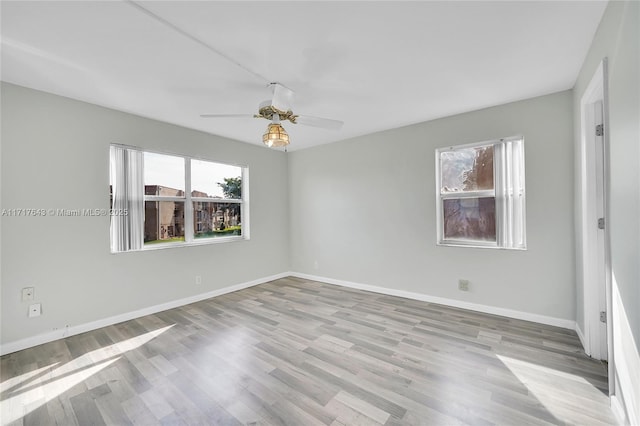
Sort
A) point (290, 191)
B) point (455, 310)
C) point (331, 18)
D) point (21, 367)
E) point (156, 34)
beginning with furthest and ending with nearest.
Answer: point (290, 191), point (455, 310), point (21, 367), point (156, 34), point (331, 18)

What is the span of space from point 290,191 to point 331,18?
3.86 metres

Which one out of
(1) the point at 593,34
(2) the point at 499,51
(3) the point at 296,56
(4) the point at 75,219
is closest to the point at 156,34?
(3) the point at 296,56

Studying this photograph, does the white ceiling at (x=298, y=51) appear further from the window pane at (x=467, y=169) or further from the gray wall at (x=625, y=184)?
the window pane at (x=467, y=169)

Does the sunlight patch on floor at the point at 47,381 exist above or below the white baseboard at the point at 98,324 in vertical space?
below

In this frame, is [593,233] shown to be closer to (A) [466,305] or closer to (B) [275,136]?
(A) [466,305]

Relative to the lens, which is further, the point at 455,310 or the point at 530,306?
the point at 455,310

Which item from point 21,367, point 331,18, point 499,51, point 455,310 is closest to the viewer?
point 331,18

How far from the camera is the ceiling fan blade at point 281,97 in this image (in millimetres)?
2342

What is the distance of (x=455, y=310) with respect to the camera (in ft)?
10.9

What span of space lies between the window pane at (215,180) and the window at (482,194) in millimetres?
3291

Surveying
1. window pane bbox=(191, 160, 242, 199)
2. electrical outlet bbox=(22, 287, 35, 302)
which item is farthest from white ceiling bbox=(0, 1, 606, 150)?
electrical outlet bbox=(22, 287, 35, 302)

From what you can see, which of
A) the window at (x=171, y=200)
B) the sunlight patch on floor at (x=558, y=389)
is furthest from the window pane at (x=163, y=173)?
the sunlight patch on floor at (x=558, y=389)

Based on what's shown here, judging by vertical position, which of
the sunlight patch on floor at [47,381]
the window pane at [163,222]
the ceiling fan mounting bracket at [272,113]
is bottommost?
the sunlight patch on floor at [47,381]

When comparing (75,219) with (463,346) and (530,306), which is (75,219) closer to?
(463,346)
